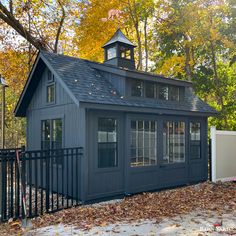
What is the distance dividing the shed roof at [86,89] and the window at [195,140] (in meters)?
0.62

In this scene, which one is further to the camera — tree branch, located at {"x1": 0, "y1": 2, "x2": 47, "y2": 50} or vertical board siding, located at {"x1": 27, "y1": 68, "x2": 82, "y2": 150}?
tree branch, located at {"x1": 0, "y1": 2, "x2": 47, "y2": 50}

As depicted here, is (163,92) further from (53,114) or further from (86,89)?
(53,114)

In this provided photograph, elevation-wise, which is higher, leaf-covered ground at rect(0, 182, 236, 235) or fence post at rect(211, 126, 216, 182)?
fence post at rect(211, 126, 216, 182)

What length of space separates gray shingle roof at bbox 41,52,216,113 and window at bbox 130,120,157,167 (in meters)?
0.65

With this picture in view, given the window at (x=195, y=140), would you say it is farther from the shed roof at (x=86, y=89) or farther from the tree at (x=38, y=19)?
the tree at (x=38, y=19)

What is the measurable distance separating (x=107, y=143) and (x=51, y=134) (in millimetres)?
2128

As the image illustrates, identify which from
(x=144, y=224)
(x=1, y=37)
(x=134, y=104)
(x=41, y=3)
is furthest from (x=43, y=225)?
(x=1, y=37)

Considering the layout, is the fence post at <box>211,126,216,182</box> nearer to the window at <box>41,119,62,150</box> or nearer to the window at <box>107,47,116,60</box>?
the window at <box>107,47,116,60</box>

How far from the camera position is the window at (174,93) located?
33.6 feet

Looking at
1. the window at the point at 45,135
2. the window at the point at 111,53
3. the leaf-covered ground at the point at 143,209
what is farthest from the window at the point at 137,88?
the leaf-covered ground at the point at 143,209

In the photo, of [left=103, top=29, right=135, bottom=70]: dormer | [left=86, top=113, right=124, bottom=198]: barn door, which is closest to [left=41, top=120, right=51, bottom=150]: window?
[left=86, top=113, right=124, bottom=198]: barn door

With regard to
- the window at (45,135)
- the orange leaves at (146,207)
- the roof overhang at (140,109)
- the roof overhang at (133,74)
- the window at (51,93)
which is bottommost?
the orange leaves at (146,207)

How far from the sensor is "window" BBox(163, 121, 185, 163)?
31.6 feet

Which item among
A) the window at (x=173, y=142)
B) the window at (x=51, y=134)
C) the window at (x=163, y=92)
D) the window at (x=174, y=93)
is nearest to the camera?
the window at (x=51, y=134)
